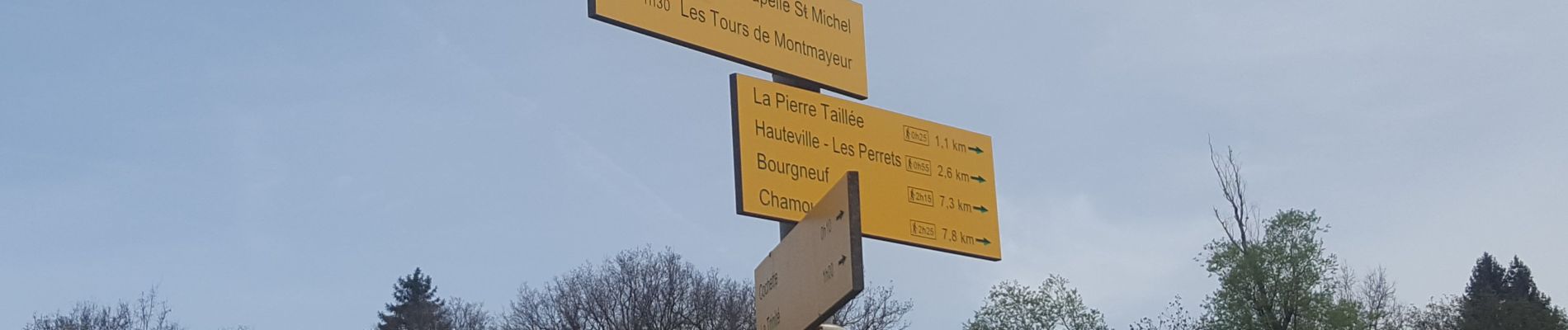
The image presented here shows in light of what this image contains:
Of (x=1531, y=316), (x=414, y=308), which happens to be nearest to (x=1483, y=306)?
(x=1531, y=316)

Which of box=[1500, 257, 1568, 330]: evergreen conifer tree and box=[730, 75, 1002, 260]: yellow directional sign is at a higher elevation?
box=[1500, 257, 1568, 330]: evergreen conifer tree

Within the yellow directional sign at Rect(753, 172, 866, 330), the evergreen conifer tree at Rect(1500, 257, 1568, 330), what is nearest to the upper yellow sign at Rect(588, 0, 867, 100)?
the yellow directional sign at Rect(753, 172, 866, 330)

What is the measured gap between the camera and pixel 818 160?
21.1ft

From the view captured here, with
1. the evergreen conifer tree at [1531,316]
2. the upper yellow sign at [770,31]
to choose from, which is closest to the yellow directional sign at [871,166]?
the upper yellow sign at [770,31]

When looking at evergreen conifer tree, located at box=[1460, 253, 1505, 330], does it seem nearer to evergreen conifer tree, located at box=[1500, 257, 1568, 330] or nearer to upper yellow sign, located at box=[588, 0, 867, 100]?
evergreen conifer tree, located at box=[1500, 257, 1568, 330]

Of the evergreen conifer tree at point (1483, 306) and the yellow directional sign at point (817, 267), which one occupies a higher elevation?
the evergreen conifer tree at point (1483, 306)

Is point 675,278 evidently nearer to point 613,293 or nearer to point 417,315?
point 613,293

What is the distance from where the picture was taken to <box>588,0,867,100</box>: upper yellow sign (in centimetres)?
627

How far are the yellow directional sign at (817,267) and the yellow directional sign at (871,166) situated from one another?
50cm

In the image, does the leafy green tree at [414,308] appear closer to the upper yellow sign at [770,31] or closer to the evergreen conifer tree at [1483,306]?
the evergreen conifer tree at [1483,306]

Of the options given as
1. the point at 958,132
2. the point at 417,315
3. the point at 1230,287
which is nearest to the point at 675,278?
the point at 1230,287

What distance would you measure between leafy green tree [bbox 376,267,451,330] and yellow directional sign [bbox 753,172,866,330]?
238 feet

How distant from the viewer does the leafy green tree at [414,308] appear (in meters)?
78.1

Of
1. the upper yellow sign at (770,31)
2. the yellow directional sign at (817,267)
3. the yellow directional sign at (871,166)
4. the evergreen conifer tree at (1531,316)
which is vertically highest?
the evergreen conifer tree at (1531,316)
